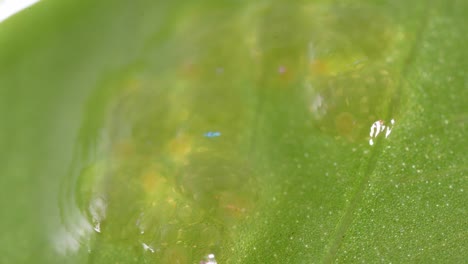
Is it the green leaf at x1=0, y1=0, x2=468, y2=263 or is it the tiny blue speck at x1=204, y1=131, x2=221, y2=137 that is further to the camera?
the tiny blue speck at x1=204, y1=131, x2=221, y2=137

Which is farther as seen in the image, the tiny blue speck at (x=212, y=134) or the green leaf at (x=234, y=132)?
the tiny blue speck at (x=212, y=134)

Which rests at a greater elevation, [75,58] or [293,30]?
[75,58]

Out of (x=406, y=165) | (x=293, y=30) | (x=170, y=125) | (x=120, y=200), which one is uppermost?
(x=293, y=30)

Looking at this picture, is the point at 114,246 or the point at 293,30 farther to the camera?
the point at 293,30

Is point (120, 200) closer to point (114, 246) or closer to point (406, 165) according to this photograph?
point (114, 246)

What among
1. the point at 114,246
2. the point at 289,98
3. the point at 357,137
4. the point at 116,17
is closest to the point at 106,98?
the point at 116,17

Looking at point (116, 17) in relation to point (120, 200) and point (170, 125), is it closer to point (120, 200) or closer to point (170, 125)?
point (170, 125)
